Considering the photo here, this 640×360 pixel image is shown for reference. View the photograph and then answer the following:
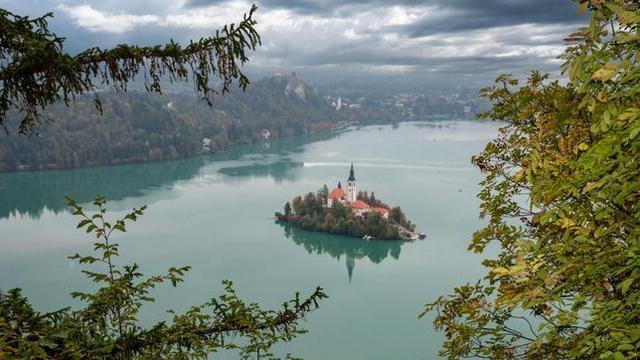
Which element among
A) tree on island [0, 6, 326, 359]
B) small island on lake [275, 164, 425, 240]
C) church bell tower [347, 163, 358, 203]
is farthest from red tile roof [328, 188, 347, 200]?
tree on island [0, 6, 326, 359]

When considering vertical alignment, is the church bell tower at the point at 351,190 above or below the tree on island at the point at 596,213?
Answer: below

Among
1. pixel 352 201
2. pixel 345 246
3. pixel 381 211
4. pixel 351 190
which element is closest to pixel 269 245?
pixel 345 246

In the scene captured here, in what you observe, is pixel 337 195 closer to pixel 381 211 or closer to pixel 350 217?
pixel 350 217

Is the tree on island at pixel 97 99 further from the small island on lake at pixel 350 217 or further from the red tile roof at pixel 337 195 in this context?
the red tile roof at pixel 337 195

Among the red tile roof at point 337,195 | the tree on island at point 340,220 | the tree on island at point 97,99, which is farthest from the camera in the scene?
the red tile roof at point 337,195

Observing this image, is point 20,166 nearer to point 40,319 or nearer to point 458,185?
point 458,185

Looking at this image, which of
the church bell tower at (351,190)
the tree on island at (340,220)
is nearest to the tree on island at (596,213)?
the tree on island at (340,220)
